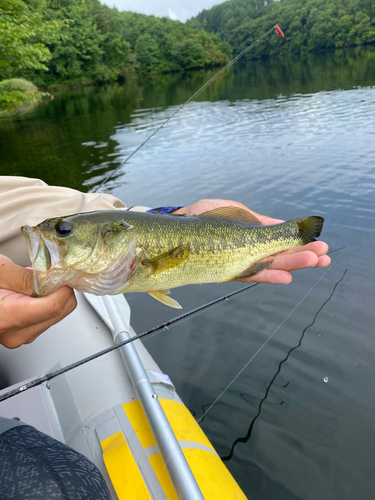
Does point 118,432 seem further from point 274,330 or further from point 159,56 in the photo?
point 159,56

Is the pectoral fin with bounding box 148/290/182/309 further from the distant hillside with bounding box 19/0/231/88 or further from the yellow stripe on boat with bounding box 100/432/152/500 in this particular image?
the distant hillside with bounding box 19/0/231/88

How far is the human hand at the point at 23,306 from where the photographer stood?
5.66 feet

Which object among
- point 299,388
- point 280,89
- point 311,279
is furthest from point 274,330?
point 280,89

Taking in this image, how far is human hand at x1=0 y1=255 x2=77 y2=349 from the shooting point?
1.73m

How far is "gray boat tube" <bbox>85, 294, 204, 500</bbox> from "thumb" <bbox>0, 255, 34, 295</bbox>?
133cm

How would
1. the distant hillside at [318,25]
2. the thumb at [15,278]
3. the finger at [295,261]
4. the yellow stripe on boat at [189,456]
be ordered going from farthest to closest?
1. the distant hillside at [318,25]
2. the finger at [295,261]
3. the yellow stripe on boat at [189,456]
4. the thumb at [15,278]

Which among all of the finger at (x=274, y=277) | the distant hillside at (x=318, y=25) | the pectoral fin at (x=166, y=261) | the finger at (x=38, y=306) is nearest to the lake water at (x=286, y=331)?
the finger at (x=274, y=277)

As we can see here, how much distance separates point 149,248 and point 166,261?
149mm

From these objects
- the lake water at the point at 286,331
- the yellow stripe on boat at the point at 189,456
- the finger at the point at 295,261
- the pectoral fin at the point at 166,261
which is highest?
the pectoral fin at the point at 166,261

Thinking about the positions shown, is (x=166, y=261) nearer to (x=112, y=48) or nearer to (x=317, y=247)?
(x=317, y=247)

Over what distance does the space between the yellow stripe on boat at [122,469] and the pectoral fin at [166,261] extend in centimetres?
127

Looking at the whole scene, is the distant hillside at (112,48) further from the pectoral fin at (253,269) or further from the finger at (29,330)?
the finger at (29,330)

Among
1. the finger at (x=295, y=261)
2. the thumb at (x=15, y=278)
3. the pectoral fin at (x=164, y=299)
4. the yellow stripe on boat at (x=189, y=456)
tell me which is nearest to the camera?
the thumb at (x=15, y=278)

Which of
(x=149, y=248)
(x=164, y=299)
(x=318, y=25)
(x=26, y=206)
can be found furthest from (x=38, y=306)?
(x=318, y=25)
